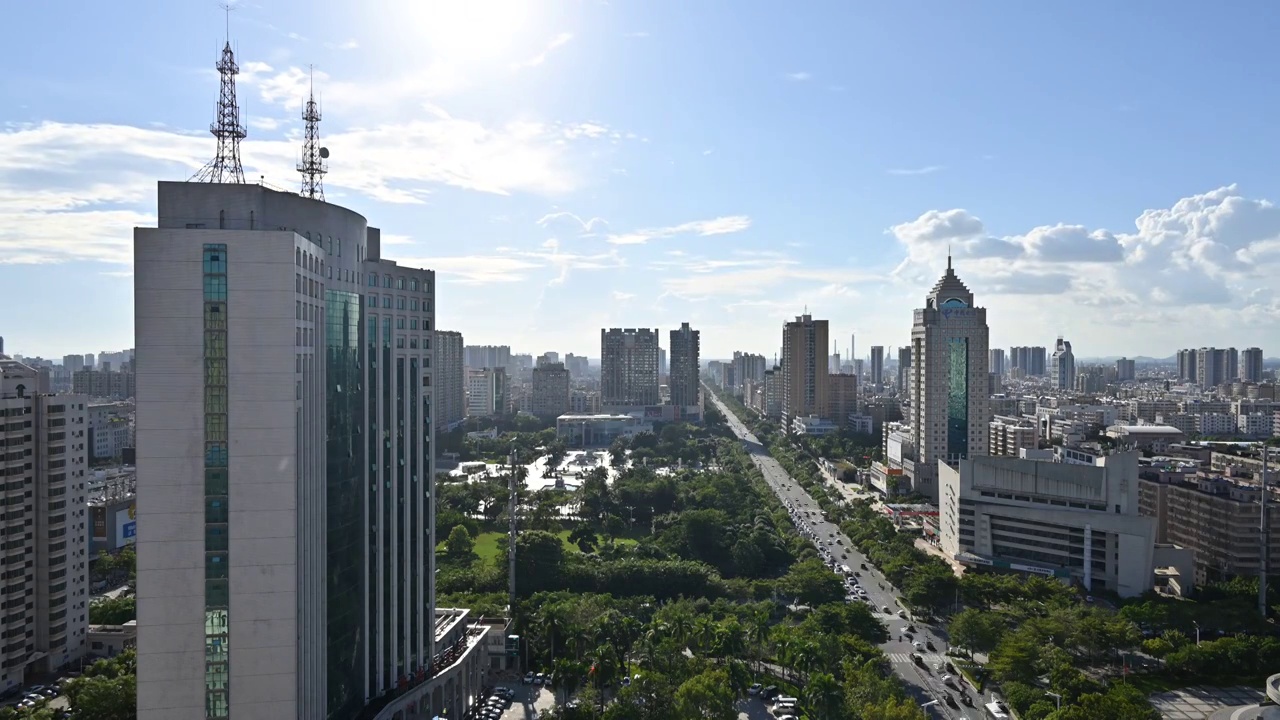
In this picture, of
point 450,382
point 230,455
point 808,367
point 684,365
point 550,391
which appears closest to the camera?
point 230,455

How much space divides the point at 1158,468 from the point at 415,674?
1731 inches

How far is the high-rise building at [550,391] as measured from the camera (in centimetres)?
11619

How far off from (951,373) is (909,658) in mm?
29904

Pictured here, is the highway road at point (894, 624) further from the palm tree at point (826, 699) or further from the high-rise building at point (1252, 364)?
the high-rise building at point (1252, 364)

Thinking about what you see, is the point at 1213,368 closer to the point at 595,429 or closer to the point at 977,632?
the point at 595,429

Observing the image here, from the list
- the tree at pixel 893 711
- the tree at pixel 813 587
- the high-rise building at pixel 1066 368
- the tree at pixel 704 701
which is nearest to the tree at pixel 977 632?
the tree at pixel 813 587

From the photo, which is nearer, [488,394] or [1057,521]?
[1057,521]

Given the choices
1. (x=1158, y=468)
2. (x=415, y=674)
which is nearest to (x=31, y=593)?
(x=415, y=674)

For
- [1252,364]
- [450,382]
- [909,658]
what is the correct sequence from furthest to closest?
[1252,364] < [450,382] < [909,658]

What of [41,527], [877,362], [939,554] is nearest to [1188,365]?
[877,362]

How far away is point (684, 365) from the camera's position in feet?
358

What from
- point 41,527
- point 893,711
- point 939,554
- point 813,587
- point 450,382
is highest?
point 450,382

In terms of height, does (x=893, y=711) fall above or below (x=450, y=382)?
below

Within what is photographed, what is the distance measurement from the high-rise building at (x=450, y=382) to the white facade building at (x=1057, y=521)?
208 ft
